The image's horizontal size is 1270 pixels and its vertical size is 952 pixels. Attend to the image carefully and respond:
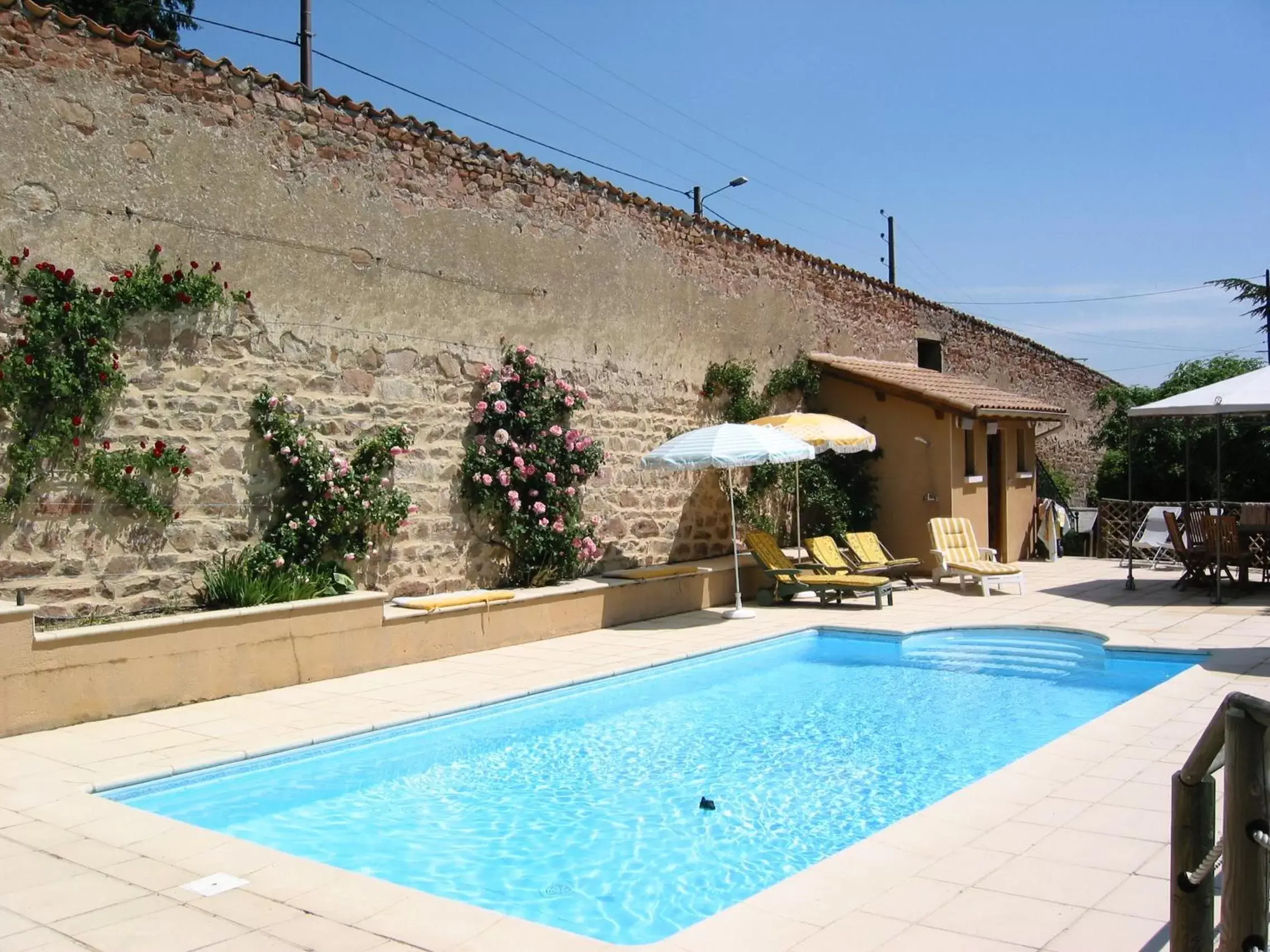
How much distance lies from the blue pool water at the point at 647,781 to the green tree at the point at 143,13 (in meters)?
13.8

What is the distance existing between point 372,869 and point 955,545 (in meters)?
10.8

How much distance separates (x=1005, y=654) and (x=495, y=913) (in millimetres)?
7607

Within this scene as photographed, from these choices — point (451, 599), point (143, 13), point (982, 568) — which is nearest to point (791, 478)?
point (982, 568)

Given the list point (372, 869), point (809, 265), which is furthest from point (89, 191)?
point (809, 265)

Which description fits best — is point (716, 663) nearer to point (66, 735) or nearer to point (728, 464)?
point (728, 464)

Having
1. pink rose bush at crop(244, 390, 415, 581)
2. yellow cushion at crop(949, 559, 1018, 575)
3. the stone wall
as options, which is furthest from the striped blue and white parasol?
yellow cushion at crop(949, 559, 1018, 575)

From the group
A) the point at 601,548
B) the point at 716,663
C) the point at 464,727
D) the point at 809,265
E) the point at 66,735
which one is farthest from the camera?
the point at 809,265

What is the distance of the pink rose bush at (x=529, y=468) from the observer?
10672 mm

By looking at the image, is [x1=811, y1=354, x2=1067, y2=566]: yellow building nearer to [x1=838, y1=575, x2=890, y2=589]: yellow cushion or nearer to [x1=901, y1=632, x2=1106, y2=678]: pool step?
[x1=838, y1=575, x2=890, y2=589]: yellow cushion

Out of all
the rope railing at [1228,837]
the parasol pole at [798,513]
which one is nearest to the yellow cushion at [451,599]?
Result: the parasol pole at [798,513]

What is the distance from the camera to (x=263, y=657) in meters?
7.95

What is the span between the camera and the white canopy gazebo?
37.2 ft

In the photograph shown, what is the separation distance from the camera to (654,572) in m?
12.2

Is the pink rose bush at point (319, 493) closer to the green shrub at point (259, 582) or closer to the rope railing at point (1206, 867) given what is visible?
the green shrub at point (259, 582)
